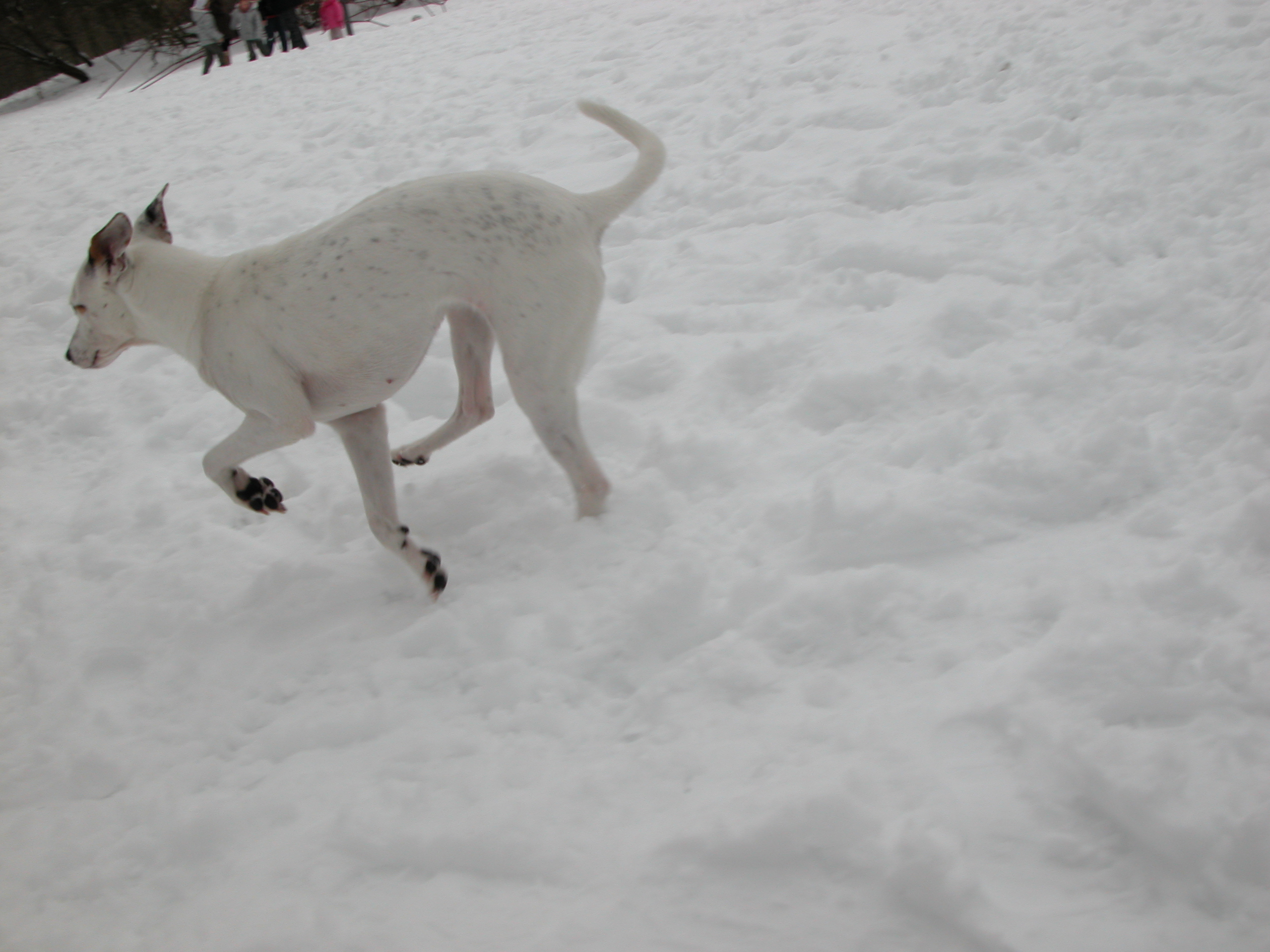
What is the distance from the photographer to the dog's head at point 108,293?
8.79 ft

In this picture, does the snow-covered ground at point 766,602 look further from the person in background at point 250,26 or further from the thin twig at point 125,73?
the thin twig at point 125,73

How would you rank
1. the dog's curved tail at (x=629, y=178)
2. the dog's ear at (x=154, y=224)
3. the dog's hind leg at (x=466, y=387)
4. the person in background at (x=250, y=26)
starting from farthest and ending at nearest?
1. the person in background at (x=250, y=26)
2. the dog's hind leg at (x=466, y=387)
3. the dog's ear at (x=154, y=224)
4. the dog's curved tail at (x=629, y=178)

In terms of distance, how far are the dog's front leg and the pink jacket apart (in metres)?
14.1

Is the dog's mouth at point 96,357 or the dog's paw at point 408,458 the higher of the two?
the dog's mouth at point 96,357

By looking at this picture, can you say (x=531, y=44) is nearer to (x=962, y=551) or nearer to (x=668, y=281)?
(x=668, y=281)

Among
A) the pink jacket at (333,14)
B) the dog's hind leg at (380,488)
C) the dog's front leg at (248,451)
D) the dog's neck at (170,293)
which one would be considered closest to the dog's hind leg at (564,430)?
the dog's hind leg at (380,488)

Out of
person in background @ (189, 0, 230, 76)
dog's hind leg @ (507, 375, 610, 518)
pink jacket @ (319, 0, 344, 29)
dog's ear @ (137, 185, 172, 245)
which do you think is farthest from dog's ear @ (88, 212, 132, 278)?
pink jacket @ (319, 0, 344, 29)

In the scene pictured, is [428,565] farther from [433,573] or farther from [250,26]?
[250,26]

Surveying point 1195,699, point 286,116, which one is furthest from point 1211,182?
point 286,116

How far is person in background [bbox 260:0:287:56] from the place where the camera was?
1383 centimetres

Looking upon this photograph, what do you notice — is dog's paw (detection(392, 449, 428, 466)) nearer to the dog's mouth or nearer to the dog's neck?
the dog's neck

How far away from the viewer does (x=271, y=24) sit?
14.2m

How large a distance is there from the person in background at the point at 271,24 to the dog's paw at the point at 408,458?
13060 millimetres

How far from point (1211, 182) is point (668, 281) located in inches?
Answer: 93.9
